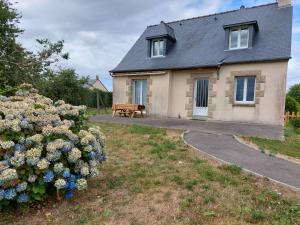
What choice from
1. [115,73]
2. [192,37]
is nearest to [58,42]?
[115,73]

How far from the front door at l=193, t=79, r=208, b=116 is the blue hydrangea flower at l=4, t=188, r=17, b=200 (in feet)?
34.9

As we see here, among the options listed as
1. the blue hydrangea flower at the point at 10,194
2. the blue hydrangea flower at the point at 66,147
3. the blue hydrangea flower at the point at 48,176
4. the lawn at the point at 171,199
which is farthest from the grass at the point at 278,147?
the blue hydrangea flower at the point at 10,194

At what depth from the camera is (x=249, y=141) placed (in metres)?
7.26

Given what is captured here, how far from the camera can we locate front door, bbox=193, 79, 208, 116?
41.0 ft

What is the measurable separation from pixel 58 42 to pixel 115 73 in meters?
5.25

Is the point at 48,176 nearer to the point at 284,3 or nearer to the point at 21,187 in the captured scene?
the point at 21,187

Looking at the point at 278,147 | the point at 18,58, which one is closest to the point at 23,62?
the point at 18,58

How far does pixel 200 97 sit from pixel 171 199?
31.4ft

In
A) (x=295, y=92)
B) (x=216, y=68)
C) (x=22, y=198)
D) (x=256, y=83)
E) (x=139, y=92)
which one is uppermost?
(x=216, y=68)

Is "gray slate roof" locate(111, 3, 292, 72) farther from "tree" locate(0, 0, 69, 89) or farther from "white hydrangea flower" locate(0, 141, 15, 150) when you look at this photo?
"white hydrangea flower" locate(0, 141, 15, 150)

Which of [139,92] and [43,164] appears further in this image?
[139,92]

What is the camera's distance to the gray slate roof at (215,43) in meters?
11.1

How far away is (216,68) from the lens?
463 inches

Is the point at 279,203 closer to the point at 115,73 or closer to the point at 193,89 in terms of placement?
the point at 193,89
